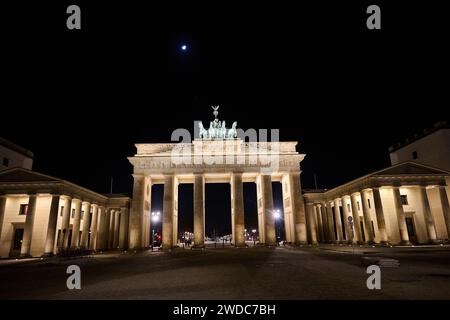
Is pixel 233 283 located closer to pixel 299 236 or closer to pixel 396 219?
pixel 299 236

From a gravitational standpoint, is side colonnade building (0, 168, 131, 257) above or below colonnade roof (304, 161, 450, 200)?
below

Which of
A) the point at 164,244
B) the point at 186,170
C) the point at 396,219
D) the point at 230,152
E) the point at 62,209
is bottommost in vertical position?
the point at 164,244

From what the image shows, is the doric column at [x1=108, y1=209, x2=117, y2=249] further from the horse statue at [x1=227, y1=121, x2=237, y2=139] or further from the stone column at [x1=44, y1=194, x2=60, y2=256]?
the horse statue at [x1=227, y1=121, x2=237, y2=139]

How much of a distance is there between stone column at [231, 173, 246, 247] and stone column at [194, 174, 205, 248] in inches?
209

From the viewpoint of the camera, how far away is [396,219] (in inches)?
1687

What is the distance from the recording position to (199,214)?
4541cm

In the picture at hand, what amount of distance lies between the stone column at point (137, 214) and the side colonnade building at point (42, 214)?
718 cm

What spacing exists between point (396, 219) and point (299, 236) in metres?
14.8

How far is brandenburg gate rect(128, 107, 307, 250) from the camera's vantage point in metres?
45.8

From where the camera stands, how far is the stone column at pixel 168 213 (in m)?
44.9

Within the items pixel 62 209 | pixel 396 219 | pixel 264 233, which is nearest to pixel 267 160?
pixel 264 233

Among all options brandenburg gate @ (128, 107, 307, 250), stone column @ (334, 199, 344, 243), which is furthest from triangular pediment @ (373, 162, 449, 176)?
stone column @ (334, 199, 344, 243)
